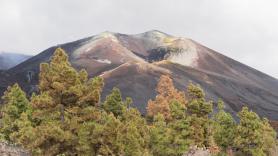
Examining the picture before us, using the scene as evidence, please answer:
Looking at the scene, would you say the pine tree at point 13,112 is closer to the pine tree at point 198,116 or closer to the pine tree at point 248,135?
the pine tree at point 198,116

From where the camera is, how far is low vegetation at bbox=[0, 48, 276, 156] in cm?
3522

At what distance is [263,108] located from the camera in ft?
511

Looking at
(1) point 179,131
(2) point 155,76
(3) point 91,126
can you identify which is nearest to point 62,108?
(3) point 91,126

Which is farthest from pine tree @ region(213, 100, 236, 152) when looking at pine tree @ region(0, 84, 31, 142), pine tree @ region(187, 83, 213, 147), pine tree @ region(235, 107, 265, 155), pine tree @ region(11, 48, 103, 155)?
pine tree @ region(11, 48, 103, 155)

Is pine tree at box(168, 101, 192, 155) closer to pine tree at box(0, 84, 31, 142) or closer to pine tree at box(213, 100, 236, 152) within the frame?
pine tree at box(213, 100, 236, 152)

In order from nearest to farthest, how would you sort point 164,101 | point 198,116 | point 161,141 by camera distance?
point 161,141, point 198,116, point 164,101

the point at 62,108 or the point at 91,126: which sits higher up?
the point at 62,108

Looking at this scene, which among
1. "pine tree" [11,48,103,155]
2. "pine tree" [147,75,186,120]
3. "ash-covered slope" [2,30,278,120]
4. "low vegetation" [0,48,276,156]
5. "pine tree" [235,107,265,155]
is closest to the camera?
"pine tree" [11,48,103,155]

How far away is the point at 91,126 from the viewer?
35.7 metres

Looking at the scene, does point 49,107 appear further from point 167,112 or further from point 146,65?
point 146,65

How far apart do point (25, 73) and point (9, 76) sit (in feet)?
30.6

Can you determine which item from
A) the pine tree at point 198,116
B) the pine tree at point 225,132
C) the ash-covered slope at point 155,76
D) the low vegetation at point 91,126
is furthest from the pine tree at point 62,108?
the ash-covered slope at point 155,76

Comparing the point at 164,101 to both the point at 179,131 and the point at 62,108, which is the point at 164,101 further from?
the point at 62,108

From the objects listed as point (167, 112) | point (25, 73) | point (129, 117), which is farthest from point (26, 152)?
point (25, 73)
